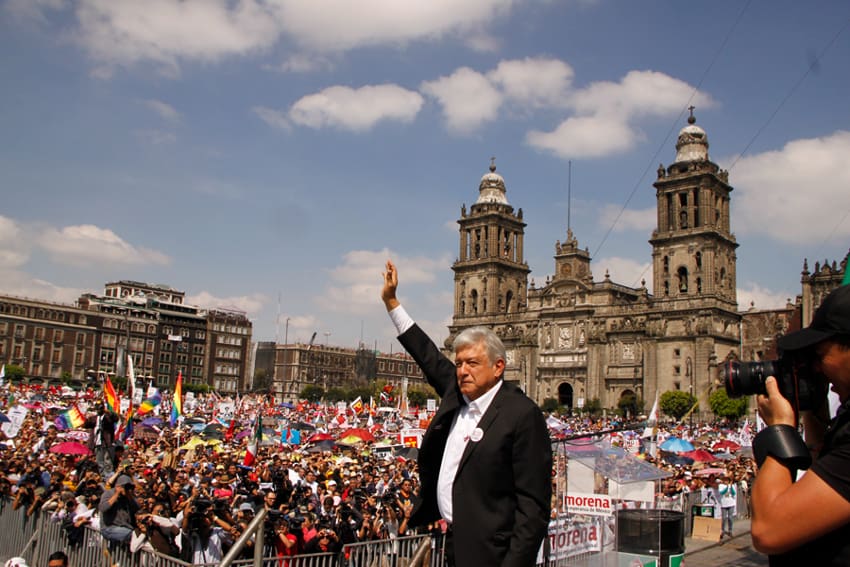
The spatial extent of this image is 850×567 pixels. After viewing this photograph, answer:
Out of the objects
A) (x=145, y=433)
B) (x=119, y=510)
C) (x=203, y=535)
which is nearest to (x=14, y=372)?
(x=145, y=433)

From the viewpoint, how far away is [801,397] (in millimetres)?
2621

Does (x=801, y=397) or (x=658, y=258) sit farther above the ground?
(x=658, y=258)

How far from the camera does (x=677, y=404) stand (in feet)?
203

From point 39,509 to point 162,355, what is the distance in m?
106

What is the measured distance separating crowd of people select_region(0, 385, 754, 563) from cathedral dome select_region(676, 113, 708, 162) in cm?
5317

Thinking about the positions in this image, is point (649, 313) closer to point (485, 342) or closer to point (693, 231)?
point (693, 231)

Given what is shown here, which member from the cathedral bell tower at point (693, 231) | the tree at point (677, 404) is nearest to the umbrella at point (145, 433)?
the tree at point (677, 404)

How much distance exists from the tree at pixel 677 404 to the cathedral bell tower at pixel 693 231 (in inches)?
384

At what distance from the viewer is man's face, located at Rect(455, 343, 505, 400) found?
4.12m

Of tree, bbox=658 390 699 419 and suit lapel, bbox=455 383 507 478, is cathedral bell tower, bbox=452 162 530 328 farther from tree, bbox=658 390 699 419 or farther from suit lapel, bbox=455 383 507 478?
suit lapel, bbox=455 383 507 478

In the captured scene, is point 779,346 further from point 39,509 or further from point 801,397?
point 39,509

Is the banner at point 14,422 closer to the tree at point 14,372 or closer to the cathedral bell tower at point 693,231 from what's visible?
the cathedral bell tower at point 693,231

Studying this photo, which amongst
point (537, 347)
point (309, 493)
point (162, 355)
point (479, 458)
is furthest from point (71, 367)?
point (479, 458)

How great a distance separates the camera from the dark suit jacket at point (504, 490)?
3721 millimetres
